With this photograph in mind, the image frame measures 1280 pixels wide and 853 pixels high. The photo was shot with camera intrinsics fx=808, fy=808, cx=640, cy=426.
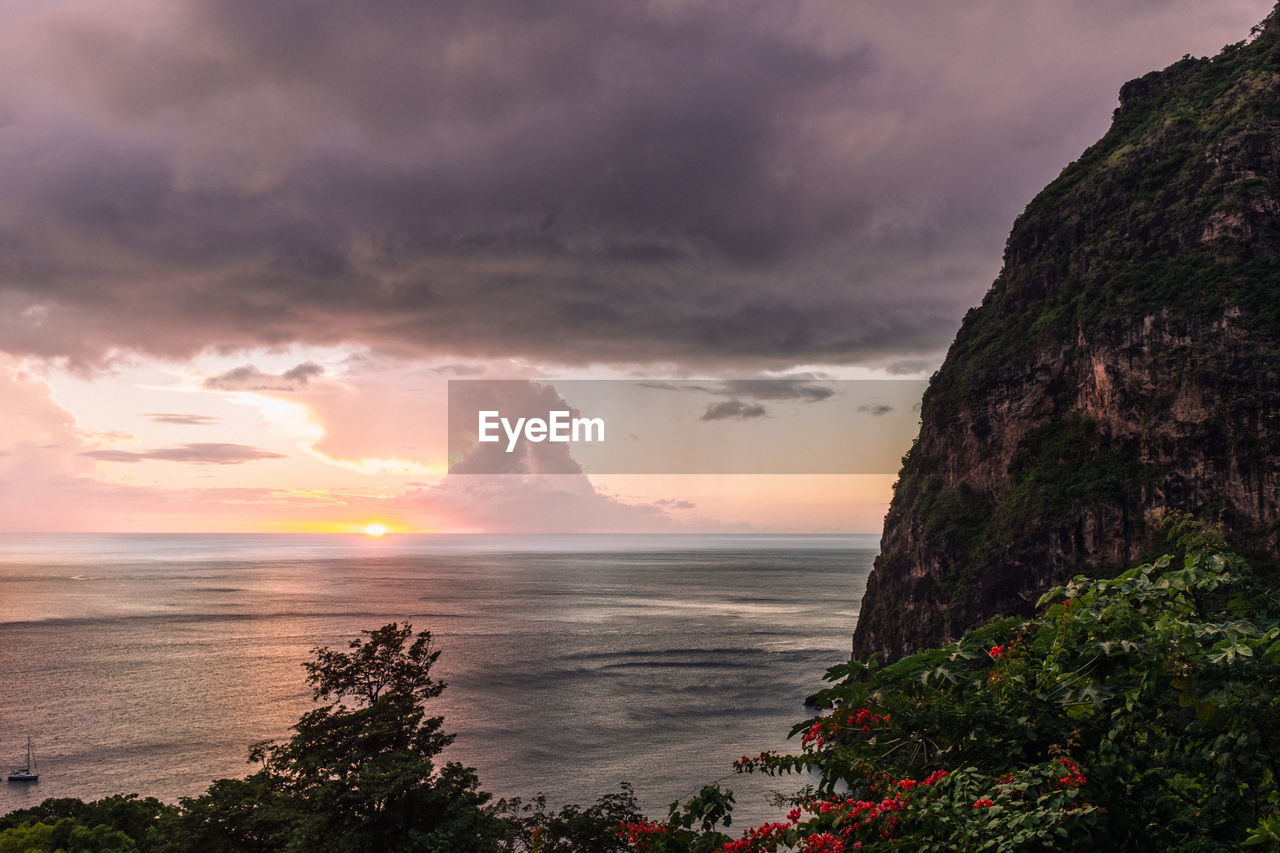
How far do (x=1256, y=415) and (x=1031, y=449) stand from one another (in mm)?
22182

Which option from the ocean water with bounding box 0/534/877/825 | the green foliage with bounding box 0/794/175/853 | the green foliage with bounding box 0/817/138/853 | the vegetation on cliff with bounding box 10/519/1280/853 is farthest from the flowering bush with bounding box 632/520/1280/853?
the ocean water with bounding box 0/534/877/825

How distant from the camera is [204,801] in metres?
28.7

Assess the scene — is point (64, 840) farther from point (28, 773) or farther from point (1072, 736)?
point (28, 773)

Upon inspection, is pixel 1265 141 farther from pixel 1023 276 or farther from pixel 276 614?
pixel 276 614

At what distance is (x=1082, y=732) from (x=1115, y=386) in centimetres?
9550

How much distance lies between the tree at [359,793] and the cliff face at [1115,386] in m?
73.7

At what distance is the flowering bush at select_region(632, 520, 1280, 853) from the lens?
6.34 metres

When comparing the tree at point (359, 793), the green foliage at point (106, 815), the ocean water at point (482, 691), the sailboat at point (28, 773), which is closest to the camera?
the tree at point (359, 793)

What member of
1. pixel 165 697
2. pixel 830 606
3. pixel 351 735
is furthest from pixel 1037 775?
pixel 830 606

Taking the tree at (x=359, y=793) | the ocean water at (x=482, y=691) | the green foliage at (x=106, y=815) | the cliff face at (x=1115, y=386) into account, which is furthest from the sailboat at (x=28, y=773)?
the cliff face at (x=1115, y=386)

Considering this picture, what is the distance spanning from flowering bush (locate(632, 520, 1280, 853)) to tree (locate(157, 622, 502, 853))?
18.4m

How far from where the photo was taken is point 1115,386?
292 ft

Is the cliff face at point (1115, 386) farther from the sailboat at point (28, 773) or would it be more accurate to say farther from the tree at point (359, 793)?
the sailboat at point (28, 773)

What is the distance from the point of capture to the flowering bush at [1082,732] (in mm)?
6344
